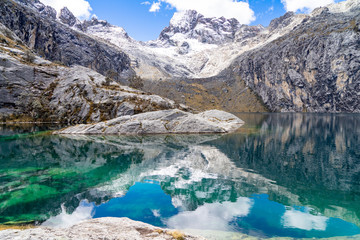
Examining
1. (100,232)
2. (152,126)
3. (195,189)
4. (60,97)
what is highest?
(60,97)

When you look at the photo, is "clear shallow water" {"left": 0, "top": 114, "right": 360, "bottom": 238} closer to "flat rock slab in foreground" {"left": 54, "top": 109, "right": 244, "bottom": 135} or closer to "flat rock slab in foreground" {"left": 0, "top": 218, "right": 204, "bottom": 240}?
"flat rock slab in foreground" {"left": 0, "top": 218, "right": 204, "bottom": 240}

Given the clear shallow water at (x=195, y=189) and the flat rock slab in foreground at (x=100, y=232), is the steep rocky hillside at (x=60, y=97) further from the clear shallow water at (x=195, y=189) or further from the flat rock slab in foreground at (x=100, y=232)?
the flat rock slab in foreground at (x=100, y=232)

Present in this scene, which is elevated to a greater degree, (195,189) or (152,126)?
(152,126)

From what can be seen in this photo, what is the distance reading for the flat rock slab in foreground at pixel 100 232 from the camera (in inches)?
340

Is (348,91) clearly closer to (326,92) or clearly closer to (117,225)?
(326,92)

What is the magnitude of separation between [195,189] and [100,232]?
1075 centimetres

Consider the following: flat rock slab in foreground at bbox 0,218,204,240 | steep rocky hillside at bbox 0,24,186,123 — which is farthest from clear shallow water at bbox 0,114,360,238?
steep rocky hillside at bbox 0,24,186,123

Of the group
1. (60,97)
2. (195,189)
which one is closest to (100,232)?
(195,189)

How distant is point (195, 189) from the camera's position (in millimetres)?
19266

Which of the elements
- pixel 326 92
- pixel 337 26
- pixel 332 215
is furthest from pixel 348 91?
pixel 332 215

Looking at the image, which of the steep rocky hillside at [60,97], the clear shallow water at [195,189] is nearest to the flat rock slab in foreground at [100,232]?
the clear shallow water at [195,189]

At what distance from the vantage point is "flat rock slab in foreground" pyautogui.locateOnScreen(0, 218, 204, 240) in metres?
8.63

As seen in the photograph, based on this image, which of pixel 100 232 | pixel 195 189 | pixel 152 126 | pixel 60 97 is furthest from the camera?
pixel 60 97

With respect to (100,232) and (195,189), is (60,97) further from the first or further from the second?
(100,232)
